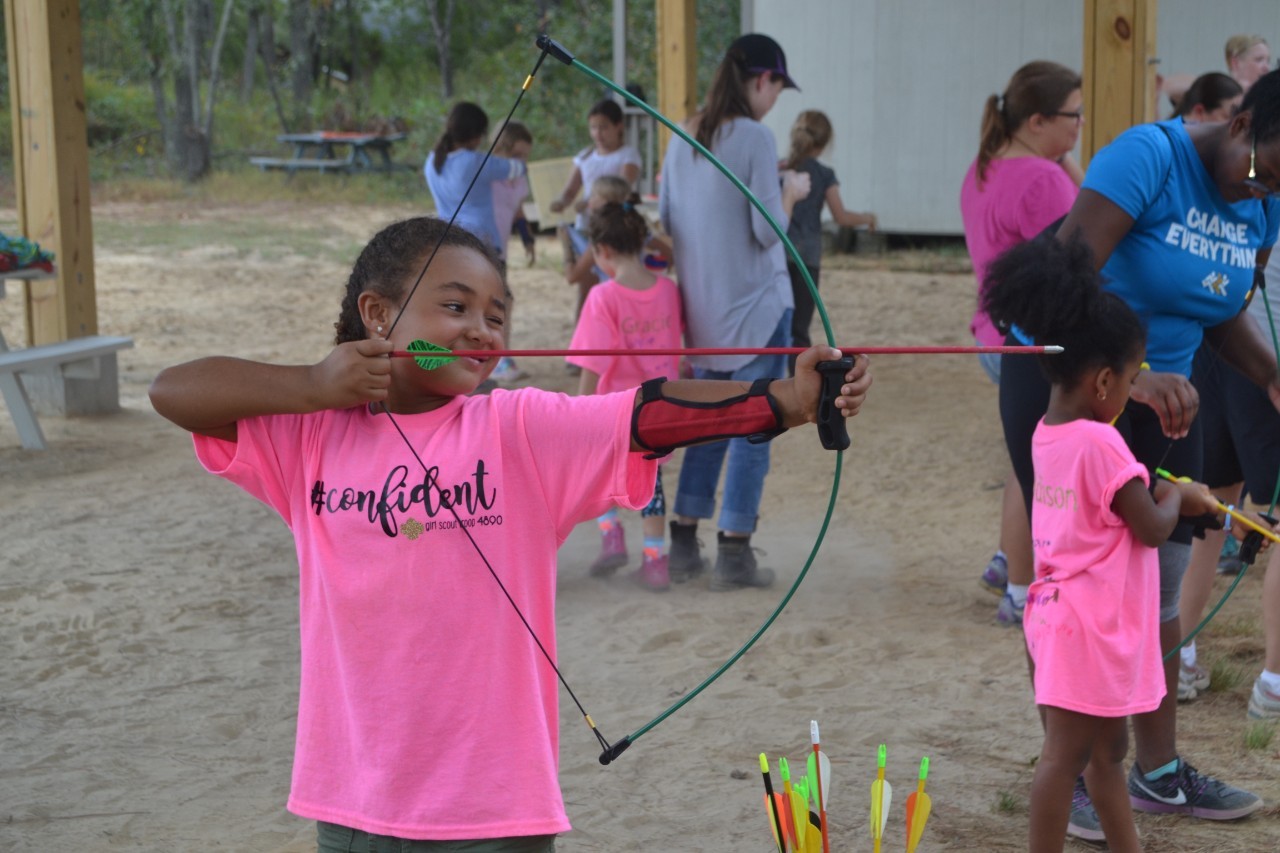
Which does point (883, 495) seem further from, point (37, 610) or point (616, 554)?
point (37, 610)

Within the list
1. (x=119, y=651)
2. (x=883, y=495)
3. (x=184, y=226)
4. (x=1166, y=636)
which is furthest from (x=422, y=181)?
(x=1166, y=636)

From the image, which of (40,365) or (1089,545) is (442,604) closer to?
(1089,545)

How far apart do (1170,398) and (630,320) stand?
2.37 meters

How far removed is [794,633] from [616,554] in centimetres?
88

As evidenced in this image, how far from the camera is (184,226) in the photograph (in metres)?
16.6

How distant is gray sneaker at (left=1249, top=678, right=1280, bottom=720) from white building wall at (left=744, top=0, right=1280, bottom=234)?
9.92m

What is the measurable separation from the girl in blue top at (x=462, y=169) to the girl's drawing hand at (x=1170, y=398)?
4719mm

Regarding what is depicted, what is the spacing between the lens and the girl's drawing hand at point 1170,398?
2.83 metres

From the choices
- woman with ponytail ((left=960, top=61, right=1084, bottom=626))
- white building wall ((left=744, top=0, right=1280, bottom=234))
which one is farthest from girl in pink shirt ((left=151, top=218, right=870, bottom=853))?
white building wall ((left=744, top=0, right=1280, bottom=234))

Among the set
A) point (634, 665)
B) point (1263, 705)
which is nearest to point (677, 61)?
point (634, 665)

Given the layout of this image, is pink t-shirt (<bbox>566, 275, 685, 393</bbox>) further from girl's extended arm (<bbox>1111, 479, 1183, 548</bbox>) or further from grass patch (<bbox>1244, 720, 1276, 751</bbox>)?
girl's extended arm (<bbox>1111, 479, 1183, 548</bbox>)

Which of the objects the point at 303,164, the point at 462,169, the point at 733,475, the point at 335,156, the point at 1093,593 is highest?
the point at 335,156

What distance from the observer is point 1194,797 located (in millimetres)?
3254

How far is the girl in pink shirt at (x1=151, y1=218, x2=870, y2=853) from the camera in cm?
187
